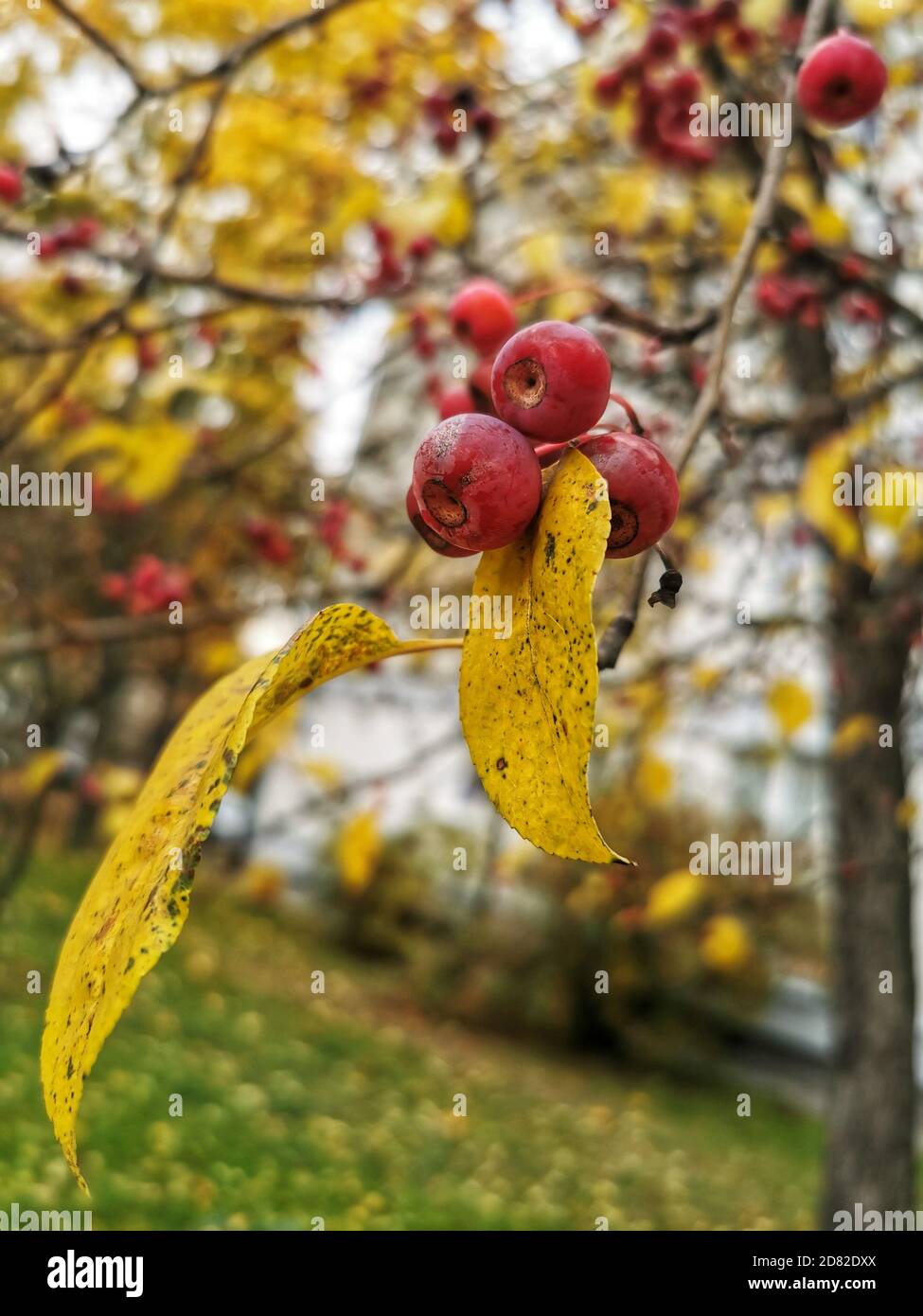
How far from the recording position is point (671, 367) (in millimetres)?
2334

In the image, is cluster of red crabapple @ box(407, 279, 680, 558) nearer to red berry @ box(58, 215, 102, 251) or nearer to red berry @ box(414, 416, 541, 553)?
red berry @ box(414, 416, 541, 553)

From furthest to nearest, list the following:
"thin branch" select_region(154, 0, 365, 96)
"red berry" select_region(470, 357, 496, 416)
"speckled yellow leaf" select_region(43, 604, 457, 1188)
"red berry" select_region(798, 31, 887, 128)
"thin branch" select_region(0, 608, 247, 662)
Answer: "thin branch" select_region(0, 608, 247, 662) < "thin branch" select_region(154, 0, 365, 96) < "red berry" select_region(798, 31, 887, 128) < "red berry" select_region(470, 357, 496, 416) < "speckled yellow leaf" select_region(43, 604, 457, 1188)

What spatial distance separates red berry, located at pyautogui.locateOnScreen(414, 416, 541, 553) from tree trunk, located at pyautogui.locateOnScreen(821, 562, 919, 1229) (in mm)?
2194

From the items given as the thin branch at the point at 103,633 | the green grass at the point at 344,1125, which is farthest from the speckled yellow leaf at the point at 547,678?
the green grass at the point at 344,1125

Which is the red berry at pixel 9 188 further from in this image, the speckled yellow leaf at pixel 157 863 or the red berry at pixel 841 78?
the speckled yellow leaf at pixel 157 863

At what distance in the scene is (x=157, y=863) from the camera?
0.51 m

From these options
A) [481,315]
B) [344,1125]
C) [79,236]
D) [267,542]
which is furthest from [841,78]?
[344,1125]

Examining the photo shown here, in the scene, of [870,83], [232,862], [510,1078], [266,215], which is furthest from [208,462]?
[232,862]

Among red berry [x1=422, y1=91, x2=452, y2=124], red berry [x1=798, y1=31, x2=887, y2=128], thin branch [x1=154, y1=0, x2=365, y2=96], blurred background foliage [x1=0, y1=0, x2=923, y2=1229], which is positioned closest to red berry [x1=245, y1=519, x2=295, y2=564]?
blurred background foliage [x1=0, y1=0, x2=923, y2=1229]

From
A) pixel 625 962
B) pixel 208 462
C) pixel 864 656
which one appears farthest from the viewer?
pixel 625 962

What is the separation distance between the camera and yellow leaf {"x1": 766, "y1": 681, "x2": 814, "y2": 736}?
2250 millimetres

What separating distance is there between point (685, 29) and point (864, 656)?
142cm

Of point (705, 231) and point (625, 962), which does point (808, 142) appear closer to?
point (705, 231)

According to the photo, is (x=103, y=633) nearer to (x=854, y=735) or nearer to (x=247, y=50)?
(x=247, y=50)
